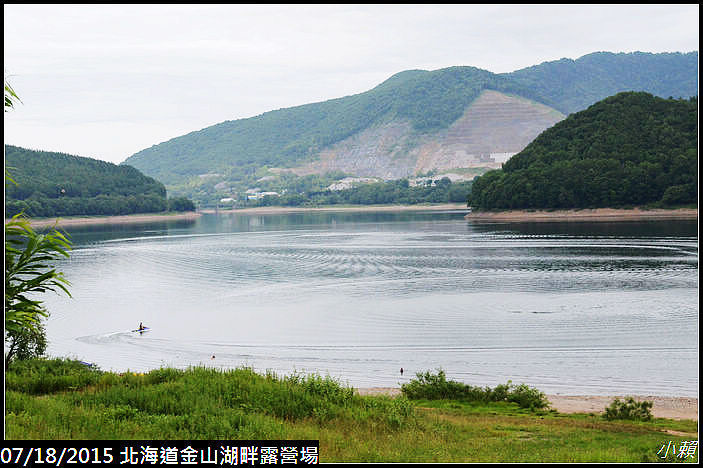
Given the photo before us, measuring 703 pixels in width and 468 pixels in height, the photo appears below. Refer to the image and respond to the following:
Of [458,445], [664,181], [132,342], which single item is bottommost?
[132,342]

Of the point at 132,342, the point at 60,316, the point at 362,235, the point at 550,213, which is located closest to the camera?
the point at 132,342

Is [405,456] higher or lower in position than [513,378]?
higher

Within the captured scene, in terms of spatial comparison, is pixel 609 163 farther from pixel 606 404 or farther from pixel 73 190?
pixel 73 190

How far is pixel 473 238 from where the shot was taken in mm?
84875

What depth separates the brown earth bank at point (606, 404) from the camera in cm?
1894

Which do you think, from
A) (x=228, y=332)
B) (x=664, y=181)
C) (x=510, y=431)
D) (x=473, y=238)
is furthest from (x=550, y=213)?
(x=510, y=431)

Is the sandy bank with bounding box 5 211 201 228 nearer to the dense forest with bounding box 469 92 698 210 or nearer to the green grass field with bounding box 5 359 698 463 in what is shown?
the dense forest with bounding box 469 92 698 210

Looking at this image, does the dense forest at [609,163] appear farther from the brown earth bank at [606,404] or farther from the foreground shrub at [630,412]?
the foreground shrub at [630,412]

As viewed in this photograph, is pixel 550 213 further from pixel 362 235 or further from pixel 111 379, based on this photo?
pixel 111 379

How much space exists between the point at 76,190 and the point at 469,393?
165612 mm

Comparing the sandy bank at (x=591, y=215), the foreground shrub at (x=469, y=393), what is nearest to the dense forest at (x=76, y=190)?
the sandy bank at (x=591, y=215)

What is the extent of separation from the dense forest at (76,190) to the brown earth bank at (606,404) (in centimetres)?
13001

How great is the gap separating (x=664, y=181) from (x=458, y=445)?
100 meters

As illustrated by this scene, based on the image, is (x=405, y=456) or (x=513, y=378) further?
(x=513, y=378)
